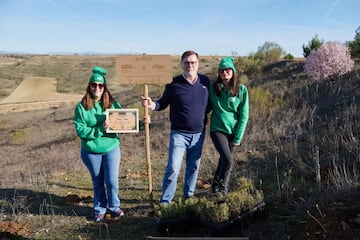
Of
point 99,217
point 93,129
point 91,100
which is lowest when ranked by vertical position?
point 99,217

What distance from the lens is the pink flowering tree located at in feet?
55.7

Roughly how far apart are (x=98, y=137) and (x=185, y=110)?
117cm

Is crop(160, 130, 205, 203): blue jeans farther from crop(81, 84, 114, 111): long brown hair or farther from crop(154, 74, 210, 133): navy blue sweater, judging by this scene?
crop(81, 84, 114, 111): long brown hair

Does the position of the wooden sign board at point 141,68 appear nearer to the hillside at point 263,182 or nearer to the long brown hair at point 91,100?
the long brown hair at point 91,100

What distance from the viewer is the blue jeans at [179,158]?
527 cm

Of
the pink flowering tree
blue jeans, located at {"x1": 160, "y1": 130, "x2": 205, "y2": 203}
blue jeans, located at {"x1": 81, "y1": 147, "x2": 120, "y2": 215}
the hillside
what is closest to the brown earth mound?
the hillside

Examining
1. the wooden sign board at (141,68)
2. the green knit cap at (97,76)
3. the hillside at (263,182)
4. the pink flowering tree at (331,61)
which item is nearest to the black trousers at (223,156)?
the hillside at (263,182)

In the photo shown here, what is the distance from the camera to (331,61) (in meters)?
17.2

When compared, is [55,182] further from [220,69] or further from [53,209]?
[220,69]

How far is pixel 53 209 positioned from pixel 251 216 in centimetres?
319

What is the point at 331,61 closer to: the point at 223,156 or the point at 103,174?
the point at 223,156

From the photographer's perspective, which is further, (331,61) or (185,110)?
(331,61)

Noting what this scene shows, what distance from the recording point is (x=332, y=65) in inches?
679

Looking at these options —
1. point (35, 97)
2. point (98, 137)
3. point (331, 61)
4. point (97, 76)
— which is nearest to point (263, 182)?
point (98, 137)
